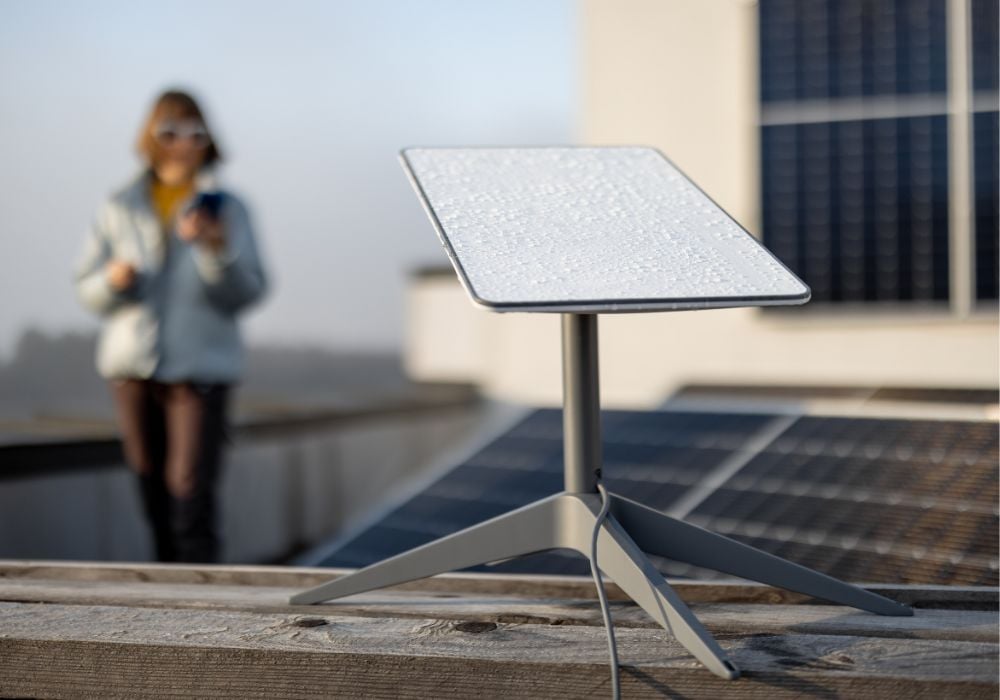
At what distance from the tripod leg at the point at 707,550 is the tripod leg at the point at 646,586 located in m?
0.04

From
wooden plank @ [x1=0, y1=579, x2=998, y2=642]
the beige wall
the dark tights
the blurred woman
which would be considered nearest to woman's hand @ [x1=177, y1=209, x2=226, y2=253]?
the blurred woman

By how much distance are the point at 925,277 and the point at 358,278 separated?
1242cm

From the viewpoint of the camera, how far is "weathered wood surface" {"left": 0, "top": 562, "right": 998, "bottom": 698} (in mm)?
1241

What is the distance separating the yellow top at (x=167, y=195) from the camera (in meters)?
3.47

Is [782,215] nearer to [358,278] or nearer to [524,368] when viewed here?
[524,368]

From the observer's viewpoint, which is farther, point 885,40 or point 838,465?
point 885,40

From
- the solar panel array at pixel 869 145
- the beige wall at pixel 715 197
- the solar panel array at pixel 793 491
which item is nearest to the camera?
the solar panel array at pixel 793 491

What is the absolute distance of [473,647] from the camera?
1.33m

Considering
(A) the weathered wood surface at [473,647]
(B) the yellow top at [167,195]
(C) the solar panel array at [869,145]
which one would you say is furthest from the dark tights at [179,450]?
(C) the solar panel array at [869,145]

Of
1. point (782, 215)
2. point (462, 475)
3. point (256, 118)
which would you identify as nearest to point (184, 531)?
point (462, 475)

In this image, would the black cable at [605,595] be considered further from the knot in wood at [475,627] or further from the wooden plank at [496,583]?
the wooden plank at [496,583]

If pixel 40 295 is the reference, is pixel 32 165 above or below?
above

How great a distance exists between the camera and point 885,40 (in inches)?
222

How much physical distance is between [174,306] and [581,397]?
2.28 meters
